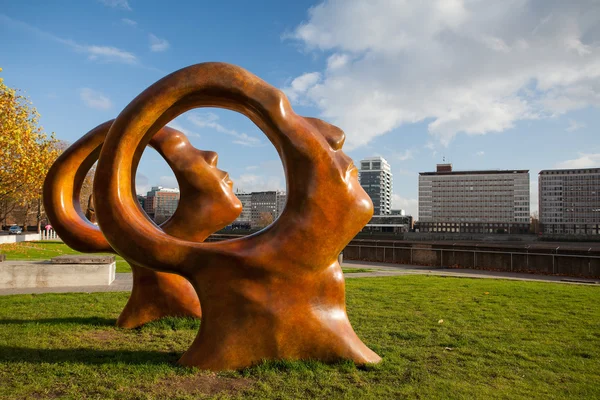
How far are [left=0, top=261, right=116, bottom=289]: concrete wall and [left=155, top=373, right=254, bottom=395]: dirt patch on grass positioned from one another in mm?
10464

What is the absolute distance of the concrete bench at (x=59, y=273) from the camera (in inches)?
575

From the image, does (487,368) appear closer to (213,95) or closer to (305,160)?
(305,160)

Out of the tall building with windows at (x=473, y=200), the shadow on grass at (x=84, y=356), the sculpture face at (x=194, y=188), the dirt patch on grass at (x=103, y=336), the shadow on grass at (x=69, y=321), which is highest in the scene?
the tall building with windows at (x=473, y=200)

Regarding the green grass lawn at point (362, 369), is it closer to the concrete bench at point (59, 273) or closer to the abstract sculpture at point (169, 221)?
the abstract sculpture at point (169, 221)

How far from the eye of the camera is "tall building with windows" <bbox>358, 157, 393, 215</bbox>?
178500mm

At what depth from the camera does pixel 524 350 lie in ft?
25.4

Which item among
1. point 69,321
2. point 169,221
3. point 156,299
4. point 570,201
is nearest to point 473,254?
point 169,221

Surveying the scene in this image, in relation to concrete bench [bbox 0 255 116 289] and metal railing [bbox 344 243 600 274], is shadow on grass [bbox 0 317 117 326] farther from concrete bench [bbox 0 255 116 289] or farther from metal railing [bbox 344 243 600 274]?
metal railing [bbox 344 243 600 274]

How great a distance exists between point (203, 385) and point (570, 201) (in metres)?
138

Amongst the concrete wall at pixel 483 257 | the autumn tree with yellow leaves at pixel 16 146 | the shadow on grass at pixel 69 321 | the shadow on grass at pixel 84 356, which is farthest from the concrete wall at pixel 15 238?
the shadow on grass at pixel 84 356

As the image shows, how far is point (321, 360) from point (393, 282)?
10318mm

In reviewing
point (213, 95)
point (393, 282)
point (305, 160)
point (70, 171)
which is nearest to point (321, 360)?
point (305, 160)

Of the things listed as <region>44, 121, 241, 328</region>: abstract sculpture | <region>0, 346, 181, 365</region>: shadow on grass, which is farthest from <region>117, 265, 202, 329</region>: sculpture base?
<region>0, 346, 181, 365</region>: shadow on grass

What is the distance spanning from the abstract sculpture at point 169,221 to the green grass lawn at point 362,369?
0.43 m
